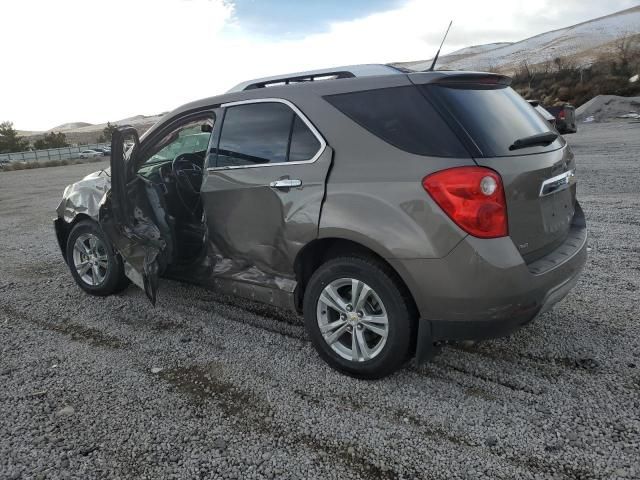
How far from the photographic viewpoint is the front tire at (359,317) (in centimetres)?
292

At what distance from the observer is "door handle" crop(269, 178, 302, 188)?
327cm

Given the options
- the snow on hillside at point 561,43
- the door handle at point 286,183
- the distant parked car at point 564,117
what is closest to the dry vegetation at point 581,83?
the distant parked car at point 564,117

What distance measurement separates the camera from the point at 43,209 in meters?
11.8

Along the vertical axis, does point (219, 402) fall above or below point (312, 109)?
below

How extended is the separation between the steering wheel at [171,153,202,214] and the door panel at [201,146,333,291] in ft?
2.01

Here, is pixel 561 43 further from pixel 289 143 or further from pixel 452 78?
pixel 289 143

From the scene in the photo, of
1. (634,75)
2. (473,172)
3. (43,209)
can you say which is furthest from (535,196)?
(634,75)

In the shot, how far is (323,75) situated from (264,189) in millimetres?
876

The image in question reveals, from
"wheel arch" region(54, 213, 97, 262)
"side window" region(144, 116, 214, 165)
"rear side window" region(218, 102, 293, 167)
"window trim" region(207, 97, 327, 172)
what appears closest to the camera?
"window trim" region(207, 97, 327, 172)

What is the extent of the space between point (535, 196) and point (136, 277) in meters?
3.12

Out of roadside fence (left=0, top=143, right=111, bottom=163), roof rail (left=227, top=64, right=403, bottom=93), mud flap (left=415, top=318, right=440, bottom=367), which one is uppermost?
roof rail (left=227, top=64, right=403, bottom=93)

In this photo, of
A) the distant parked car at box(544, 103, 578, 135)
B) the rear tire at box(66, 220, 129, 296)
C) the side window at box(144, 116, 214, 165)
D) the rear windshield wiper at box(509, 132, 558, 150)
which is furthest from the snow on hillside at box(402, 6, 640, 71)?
the rear windshield wiper at box(509, 132, 558, 150)

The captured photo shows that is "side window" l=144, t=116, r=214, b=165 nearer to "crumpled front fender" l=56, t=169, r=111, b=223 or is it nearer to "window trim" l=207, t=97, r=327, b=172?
"window trim" l=207, t=97, r=327, b=172

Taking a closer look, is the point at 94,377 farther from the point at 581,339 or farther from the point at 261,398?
the point at 581,339
